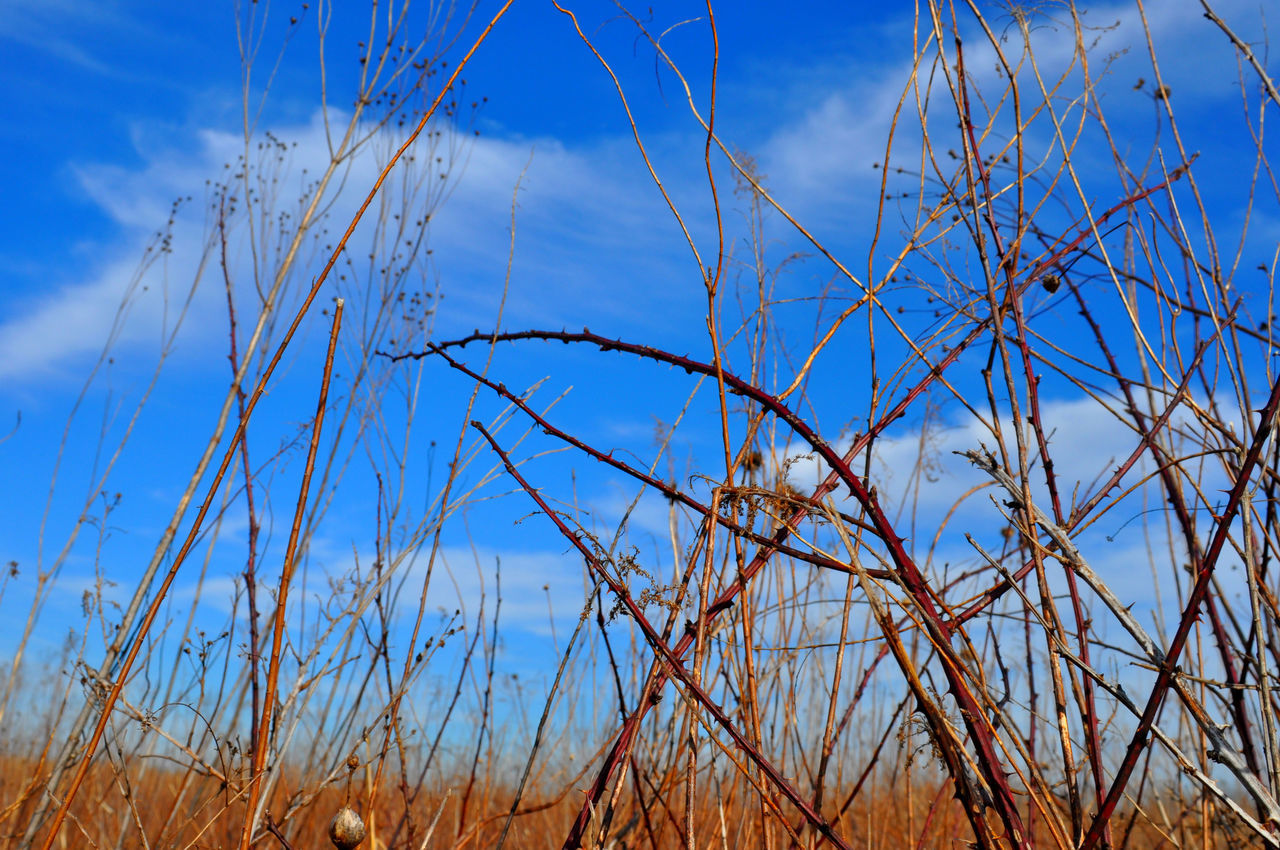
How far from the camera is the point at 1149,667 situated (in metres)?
0.71

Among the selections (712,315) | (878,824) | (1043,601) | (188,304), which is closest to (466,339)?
(712,315)

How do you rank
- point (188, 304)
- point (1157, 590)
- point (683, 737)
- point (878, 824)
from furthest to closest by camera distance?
point (878, 824), point (188, 304), point (1157, 590), point (683, 737)

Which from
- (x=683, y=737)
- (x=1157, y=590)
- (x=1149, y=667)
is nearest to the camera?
(x=1149, y=667)

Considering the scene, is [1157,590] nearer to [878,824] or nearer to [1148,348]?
[1148,348]

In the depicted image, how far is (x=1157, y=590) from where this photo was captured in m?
1.74

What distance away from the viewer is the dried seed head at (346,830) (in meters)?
0.73

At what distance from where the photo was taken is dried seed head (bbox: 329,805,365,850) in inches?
28.9

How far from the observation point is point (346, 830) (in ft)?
2.42

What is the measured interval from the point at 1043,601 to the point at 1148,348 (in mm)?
391

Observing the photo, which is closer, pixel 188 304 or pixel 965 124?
pixel 965 124

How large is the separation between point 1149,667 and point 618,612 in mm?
493

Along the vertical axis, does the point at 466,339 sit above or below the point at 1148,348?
below

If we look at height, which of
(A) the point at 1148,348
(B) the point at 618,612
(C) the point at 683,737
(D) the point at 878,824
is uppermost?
(A) the point at 1148,348

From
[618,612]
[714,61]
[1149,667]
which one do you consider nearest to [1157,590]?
[1149,667]
